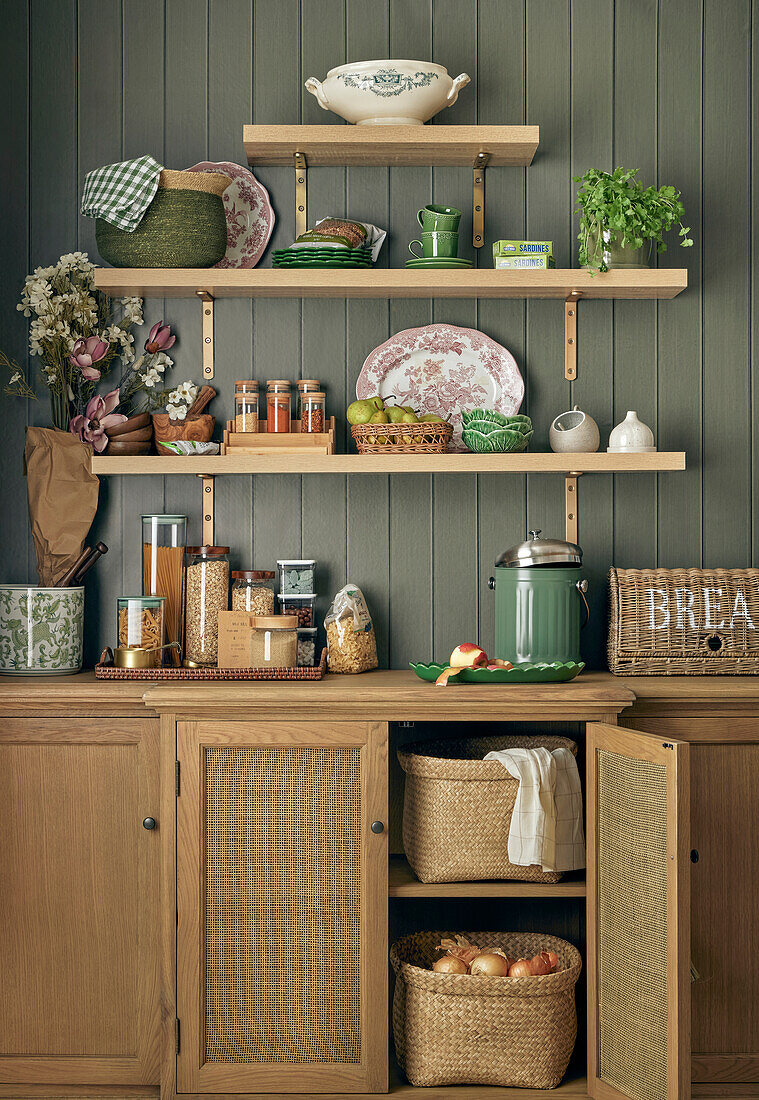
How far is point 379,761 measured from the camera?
7.36ft

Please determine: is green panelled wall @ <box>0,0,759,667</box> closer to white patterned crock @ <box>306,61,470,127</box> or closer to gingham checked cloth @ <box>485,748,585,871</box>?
white patterned crock @ <box>306,61,470,127</box>

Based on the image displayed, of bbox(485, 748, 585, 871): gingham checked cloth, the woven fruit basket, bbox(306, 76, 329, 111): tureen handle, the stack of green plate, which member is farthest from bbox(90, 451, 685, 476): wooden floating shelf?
bbox(306, 76, 329, 111): tureen handle

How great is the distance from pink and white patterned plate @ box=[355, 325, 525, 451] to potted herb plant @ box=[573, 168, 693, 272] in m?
0.36

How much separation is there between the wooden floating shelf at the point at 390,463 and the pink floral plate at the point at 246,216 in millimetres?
603

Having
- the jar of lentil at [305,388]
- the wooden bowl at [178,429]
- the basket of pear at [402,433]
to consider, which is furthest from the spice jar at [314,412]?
the wooden bowl at [178,429]

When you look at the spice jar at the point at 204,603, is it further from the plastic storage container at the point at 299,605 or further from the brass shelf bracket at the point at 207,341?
the brass shelf bracket at the point at 207,341

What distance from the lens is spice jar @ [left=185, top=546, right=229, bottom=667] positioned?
102 inches

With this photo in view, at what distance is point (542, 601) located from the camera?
2.49 metres

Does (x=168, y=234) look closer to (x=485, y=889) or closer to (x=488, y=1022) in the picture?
(x=485, y=889)

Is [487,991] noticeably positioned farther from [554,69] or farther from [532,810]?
[554,69]

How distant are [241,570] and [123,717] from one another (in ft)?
1.91

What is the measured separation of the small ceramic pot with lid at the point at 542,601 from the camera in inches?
97.8

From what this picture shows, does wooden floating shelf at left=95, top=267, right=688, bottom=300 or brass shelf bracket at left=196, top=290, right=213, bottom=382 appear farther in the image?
brass shelf bracket at left=196, top=290, right=213, bottom=382

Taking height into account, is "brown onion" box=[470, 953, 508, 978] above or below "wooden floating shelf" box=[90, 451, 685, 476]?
below
